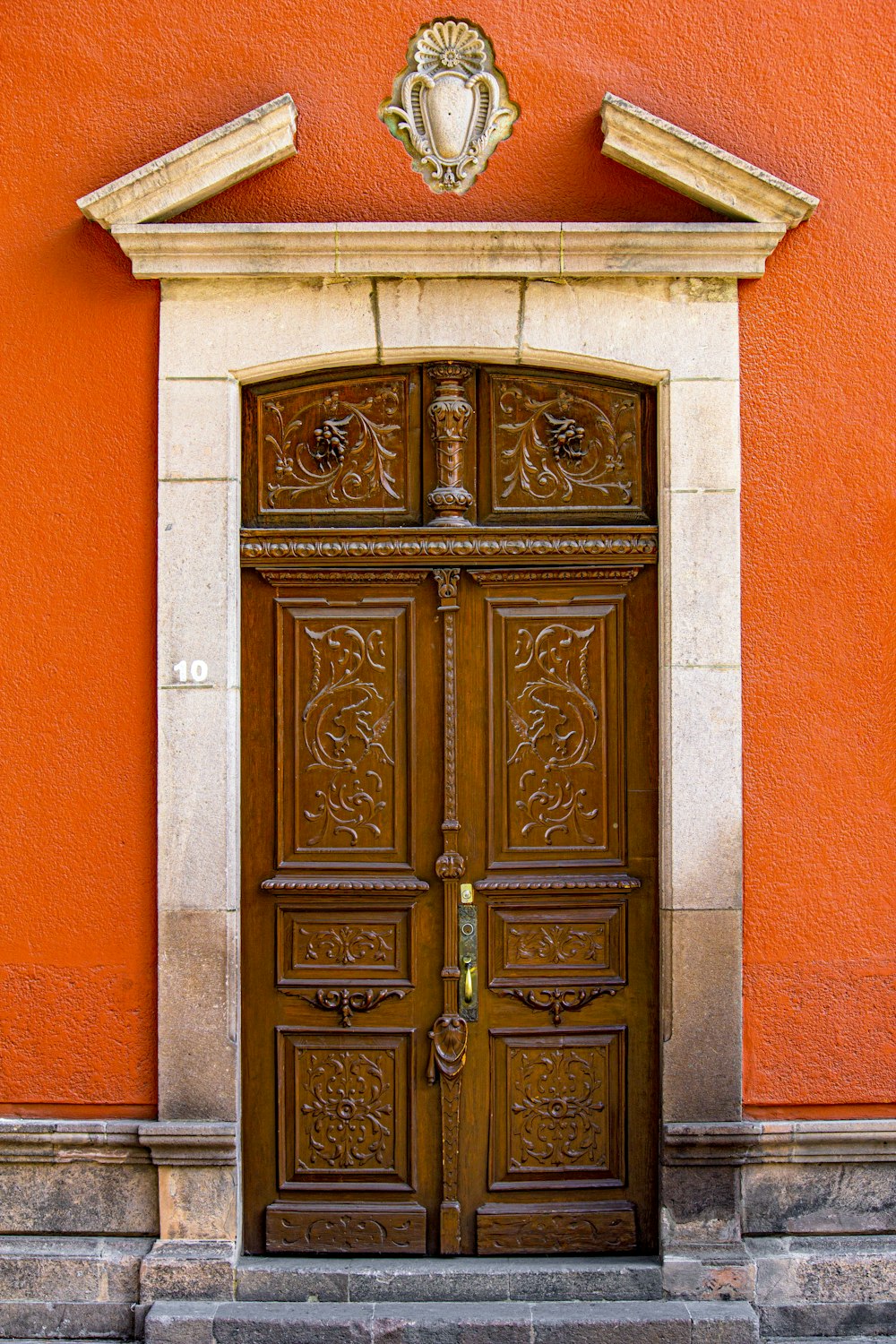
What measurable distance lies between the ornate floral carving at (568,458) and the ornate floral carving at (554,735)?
0.54 m

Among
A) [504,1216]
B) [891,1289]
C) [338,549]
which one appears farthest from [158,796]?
[891,1289]

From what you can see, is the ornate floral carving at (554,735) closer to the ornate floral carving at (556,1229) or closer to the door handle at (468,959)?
the door handle at (468,959)

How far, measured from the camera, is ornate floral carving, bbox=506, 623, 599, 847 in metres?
4.65

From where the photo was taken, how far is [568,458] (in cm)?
470

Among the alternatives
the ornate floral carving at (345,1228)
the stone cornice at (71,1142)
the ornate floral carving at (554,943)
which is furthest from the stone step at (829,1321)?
the stone cornice at (71,1142)

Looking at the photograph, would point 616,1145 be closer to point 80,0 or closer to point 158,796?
point 158,796

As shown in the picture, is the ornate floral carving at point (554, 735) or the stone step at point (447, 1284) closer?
the stone step at point (447, 1284)

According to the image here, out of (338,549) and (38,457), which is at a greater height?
(38,457)

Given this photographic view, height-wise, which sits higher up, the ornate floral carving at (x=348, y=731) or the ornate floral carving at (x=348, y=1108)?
the ornate floral carving at (x=348, y=731)

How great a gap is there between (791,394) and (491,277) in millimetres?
1206

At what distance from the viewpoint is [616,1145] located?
15.2 feet

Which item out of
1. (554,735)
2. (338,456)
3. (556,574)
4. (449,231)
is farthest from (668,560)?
(449,231)

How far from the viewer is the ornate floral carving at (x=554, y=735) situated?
4.65 m

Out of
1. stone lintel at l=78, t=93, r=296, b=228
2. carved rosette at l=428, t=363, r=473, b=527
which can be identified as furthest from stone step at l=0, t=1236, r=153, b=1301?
stone lintel at l=78, t=93, r=296, b=228
